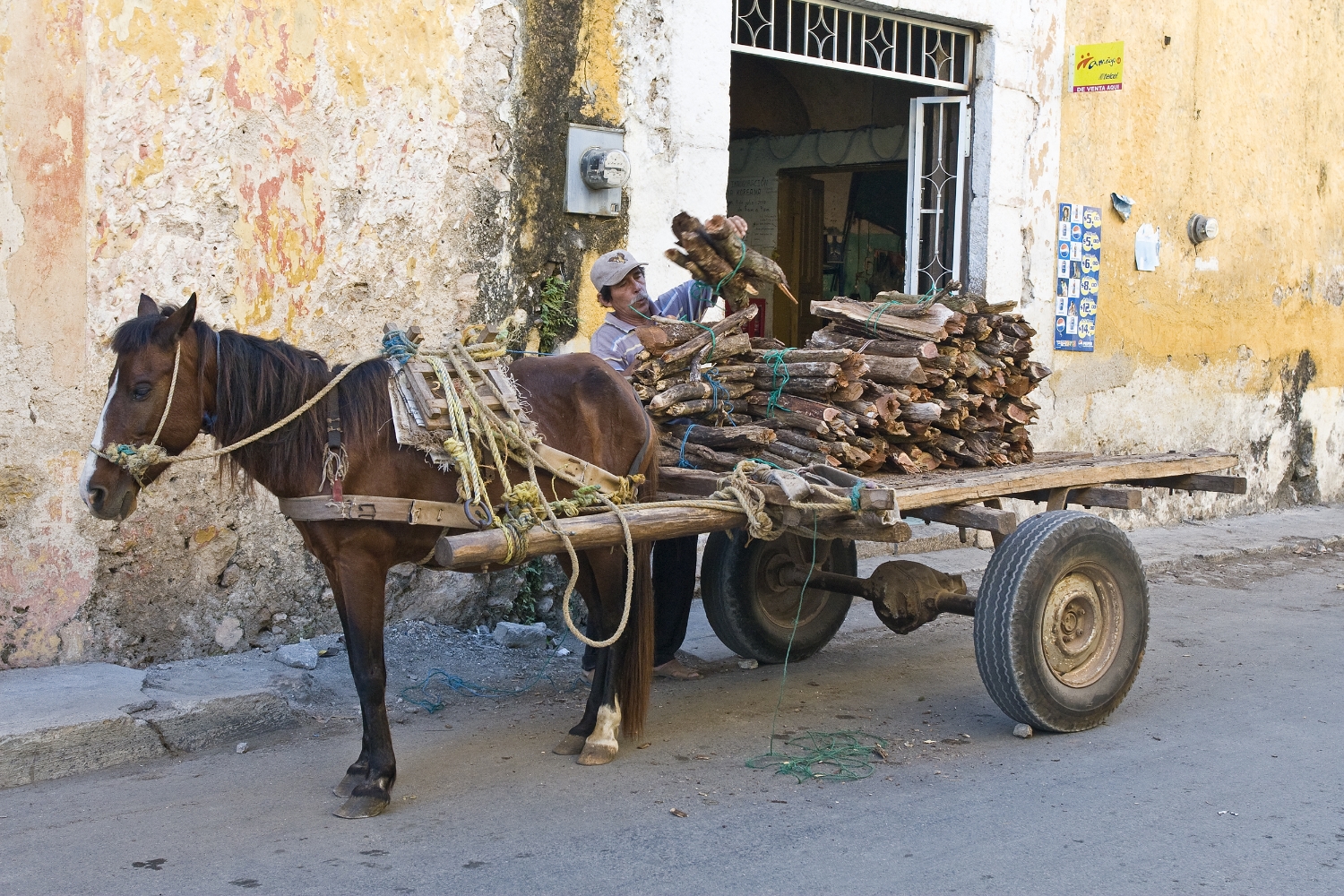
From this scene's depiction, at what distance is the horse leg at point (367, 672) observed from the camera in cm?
374

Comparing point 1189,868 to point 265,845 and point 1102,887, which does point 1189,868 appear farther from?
point 265,845

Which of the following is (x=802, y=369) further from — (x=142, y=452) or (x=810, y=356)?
(x=142, y=452)

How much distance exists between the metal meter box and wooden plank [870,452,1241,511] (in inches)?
98.7

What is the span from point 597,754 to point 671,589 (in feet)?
3.79

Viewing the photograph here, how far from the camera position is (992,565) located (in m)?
4.37

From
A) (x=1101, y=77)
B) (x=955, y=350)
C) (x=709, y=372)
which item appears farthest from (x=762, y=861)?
(x=1101, y=77)

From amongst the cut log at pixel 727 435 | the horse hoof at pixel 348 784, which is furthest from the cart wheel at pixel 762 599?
the horse hoof at pixel 348 784

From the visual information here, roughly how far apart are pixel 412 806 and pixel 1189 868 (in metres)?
2.25

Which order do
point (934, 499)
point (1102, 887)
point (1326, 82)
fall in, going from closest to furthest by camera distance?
1. point (1102, 887)
2. point (934, 499)
3. point (1326, 82)

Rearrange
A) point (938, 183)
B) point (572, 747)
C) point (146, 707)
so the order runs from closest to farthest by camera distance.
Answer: point (572, 747) < point (146, 707) < point (938, 183)

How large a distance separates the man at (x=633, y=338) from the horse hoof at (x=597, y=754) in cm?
86

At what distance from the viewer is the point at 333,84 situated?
5.64m

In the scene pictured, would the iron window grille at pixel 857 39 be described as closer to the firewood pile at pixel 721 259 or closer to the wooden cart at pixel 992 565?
the firewood pile at pixel 721 259

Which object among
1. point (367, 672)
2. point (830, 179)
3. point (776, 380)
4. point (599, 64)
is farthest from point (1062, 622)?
point (830, 179)
